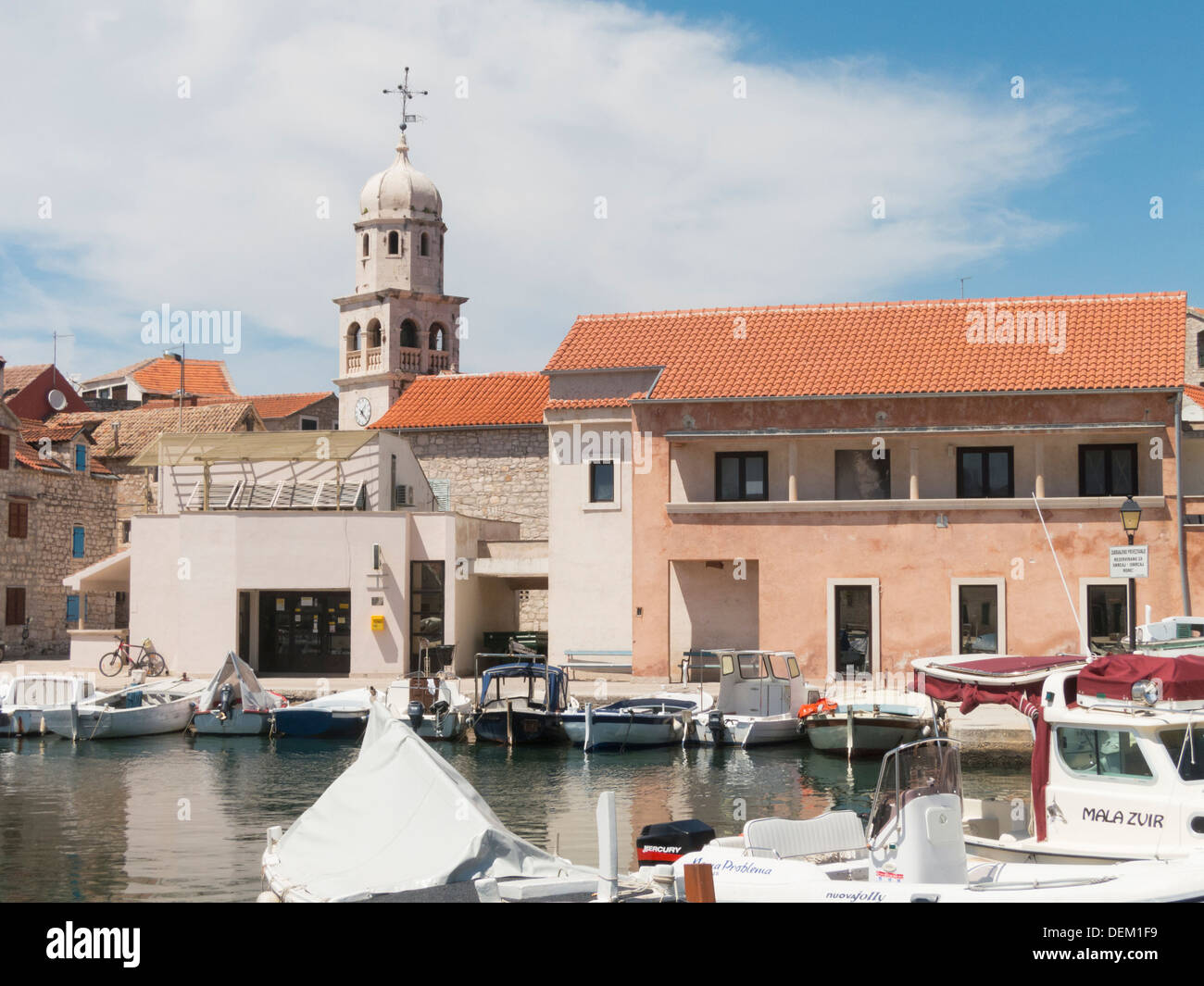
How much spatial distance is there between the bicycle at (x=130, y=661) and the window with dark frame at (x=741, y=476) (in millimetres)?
16839

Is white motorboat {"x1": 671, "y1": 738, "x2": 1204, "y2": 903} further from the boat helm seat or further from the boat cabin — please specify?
the boat cabin

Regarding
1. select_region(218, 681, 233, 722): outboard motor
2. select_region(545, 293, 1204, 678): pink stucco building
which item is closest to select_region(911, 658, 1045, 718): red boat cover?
select_region(545, 293, 1204, 678): pink stucco building

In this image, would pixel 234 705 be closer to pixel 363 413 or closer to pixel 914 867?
pixel 914 867

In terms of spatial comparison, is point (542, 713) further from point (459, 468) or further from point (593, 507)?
point (459, 468)

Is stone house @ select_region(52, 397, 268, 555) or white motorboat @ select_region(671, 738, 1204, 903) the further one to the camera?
stone house @ select_region(52, 397, 268, 555)

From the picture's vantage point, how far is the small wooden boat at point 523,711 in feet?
100.0

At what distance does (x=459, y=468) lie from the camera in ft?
167

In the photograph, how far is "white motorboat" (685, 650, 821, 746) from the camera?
3019 centimetres

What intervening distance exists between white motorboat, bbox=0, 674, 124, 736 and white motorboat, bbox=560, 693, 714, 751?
39.1 feet

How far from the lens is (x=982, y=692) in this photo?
19547mm
